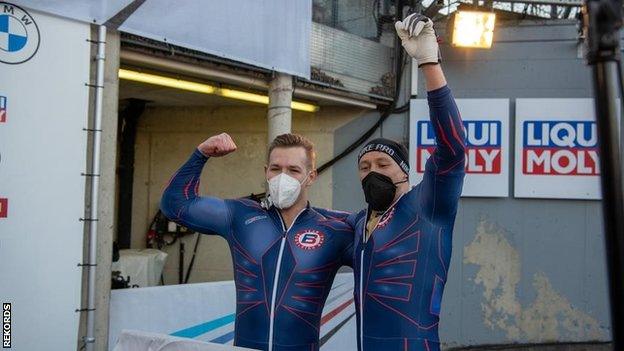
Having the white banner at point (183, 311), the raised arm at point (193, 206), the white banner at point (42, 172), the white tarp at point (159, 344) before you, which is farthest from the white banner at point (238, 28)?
the white tarp at point (159, 344)

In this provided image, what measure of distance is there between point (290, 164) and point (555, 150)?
5641 mm

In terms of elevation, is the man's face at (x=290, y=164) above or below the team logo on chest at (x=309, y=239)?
above

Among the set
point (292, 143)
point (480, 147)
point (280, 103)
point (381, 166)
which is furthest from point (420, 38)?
point (480, 147)

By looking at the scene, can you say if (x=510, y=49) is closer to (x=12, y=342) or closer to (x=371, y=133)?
(x=371, y=133)

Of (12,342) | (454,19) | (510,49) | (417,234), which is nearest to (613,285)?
(417,234)

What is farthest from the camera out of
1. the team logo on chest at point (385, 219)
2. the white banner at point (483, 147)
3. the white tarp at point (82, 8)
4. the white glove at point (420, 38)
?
the white banner at point (483, 147)

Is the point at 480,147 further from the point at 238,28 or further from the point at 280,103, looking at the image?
the point at 238,28

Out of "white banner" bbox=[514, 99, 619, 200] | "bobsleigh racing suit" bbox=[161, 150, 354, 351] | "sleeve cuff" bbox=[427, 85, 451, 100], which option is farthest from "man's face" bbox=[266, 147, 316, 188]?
"white banner" bbox=[514, 99, 619, 200]

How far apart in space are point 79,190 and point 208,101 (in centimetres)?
388

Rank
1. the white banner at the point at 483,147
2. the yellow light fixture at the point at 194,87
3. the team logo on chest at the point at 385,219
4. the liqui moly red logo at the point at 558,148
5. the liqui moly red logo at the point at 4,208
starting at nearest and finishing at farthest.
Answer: the team logo on chest at the point at 385,219
the liqui moly red logo at the point at 4,208
the yellow light fixture at the point at 194,87
the liqui moly red logo at the point at 558,148
the white banner at the point at 483,147

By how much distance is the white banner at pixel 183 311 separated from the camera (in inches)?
207

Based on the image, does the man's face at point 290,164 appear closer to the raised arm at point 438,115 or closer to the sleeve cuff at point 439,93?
the raised arm at point 438,115

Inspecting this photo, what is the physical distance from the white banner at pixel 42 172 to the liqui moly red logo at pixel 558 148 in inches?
215

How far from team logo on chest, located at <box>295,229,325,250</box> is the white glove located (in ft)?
3.66
